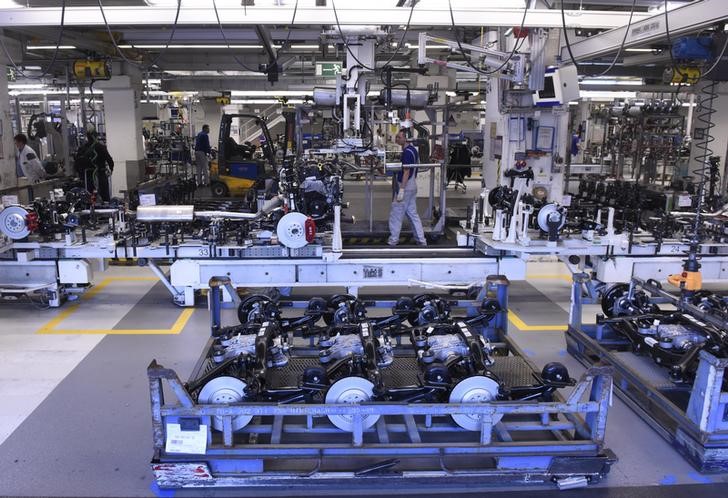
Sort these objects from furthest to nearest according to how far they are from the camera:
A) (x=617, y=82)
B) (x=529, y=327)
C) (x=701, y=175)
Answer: (x=617, y=82) → (x=701, y=175) → (x=529, y=327)

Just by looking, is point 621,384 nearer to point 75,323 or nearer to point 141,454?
point 141,454

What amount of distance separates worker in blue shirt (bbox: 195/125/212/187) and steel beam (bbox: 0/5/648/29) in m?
10.7

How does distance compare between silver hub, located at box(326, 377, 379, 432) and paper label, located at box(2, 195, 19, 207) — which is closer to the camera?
silver hub, located at box(326, 377, 379, 432)

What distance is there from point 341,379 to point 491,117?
25.2 feet

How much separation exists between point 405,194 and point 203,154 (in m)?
9.62

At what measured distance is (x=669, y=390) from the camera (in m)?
4.77

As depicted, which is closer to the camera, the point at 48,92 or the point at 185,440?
the point at 185,440

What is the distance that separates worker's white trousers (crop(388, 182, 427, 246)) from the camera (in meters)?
8.84

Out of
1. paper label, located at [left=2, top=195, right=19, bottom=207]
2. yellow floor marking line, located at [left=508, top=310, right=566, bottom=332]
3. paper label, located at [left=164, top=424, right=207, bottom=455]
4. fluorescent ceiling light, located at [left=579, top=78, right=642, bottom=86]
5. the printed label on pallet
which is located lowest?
yellow floor marking line, located at [left=508, top=310, right=566, bottom=332]

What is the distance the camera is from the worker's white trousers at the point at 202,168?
16712 mm

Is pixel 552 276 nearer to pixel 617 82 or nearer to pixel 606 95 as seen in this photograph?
pixel 617 82

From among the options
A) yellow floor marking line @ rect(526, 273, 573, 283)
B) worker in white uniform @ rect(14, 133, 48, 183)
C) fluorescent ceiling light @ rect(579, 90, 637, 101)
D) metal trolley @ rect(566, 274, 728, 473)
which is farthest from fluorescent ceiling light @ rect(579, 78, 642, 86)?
worker in white uniform @ rect(14, 133, 48, 183)

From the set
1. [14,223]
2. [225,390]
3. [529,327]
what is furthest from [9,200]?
[529,327]

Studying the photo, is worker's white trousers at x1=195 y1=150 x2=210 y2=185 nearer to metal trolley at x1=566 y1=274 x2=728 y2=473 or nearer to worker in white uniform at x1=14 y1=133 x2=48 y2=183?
worker in white uniform at x1=14 y1=133 x2=48 y2=183
